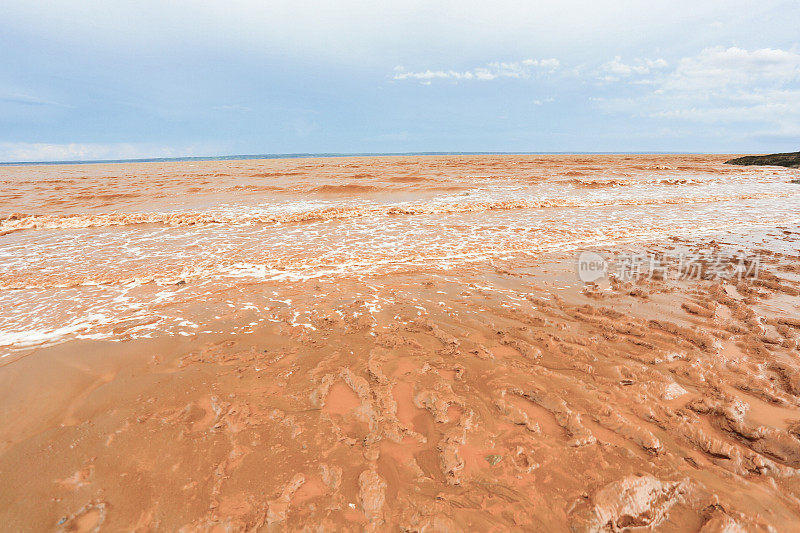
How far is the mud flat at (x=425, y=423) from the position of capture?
7.14ft

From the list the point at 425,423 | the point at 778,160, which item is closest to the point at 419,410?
the point at 425,423

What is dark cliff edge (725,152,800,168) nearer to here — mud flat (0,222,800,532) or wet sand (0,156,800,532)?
wet sand (0,156,800,532)

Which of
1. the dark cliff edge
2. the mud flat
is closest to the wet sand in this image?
the mud flat

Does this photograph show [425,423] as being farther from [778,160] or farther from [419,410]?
[778,160]

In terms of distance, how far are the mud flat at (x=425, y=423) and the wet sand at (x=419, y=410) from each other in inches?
0.6

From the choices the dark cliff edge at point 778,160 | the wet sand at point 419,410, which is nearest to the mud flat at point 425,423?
the wet sand at point 419,410

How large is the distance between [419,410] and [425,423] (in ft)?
0.55

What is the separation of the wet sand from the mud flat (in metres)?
0.02

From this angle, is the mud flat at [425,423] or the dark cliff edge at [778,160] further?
the dark cliff edge at [778,160]

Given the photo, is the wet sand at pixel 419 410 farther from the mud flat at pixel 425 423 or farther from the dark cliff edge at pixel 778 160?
the dark cliff edge at pixel 778 160

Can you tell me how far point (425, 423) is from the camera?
2857 mm

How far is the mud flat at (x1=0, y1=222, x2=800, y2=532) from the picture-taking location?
2.18 meters

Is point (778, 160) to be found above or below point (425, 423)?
above

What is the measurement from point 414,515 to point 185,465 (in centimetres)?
181
